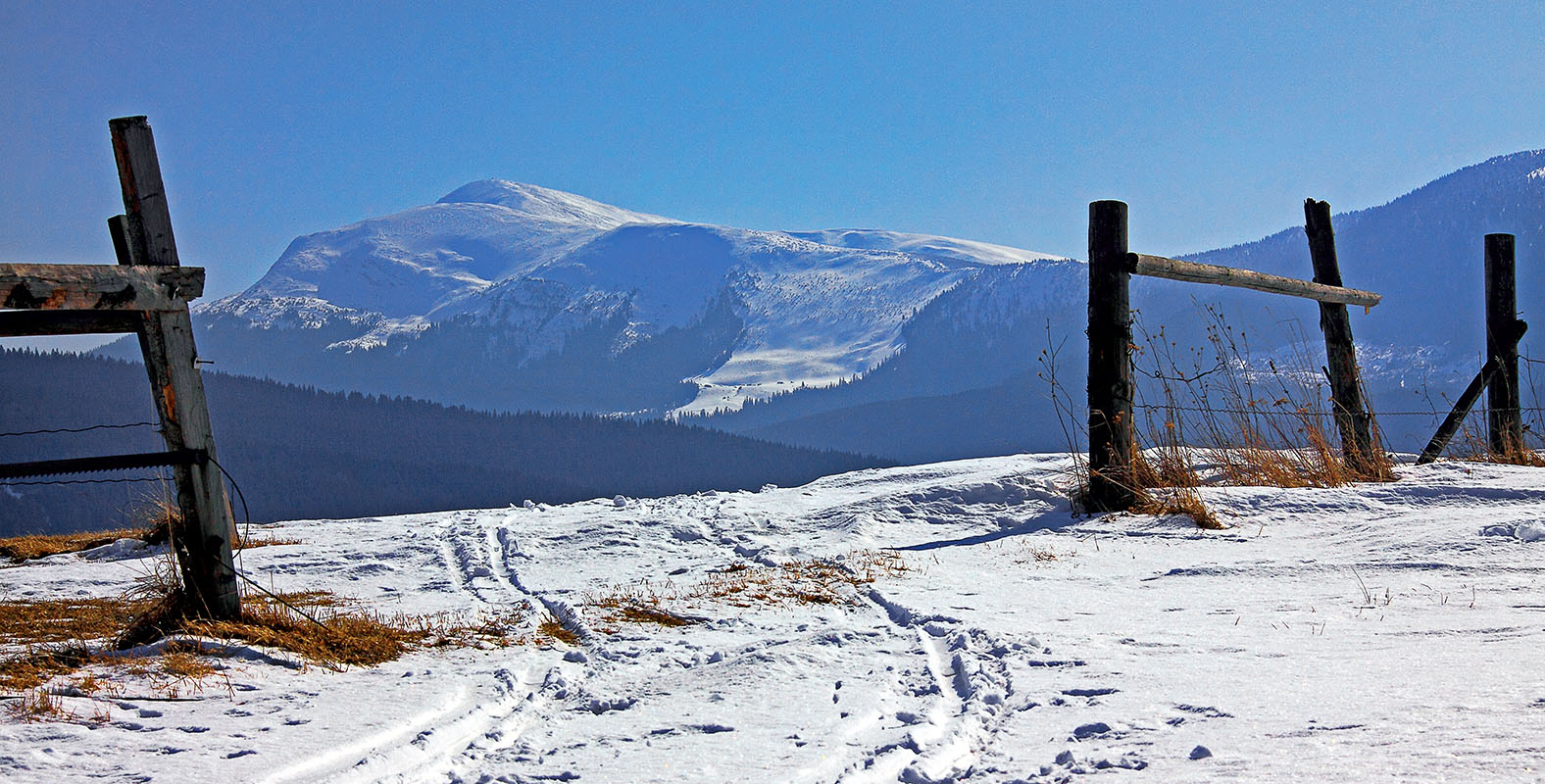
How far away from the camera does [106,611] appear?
5262 mm

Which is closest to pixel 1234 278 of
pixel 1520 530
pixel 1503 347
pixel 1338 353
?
pixel 1338 353

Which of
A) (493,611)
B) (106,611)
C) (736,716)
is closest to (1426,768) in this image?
(736,716)

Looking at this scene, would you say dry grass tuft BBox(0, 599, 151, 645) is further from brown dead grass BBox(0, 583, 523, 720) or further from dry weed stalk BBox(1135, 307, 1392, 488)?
dry weed stalk BBox(1135, 307, 1392, 488)

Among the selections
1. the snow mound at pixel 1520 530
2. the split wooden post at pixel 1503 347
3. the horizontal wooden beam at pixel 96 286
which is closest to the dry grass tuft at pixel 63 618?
the horizontal wooden beam at pixel 96 286

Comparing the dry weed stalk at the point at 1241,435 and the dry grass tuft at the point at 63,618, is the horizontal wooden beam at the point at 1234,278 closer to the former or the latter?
the dry weed stalk at the point at 1241,435

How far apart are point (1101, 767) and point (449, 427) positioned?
453 feet

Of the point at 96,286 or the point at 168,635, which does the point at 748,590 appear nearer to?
the point at 168,635

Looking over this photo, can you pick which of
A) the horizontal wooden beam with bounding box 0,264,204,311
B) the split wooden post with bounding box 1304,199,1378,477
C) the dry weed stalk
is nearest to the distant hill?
the split wooden post with bounding box 1304,199,1378,477

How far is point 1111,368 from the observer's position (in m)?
7.66

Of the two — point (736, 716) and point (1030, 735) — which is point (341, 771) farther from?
point (1030, 735)

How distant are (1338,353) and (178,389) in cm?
1000

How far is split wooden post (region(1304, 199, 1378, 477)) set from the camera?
8.62 m

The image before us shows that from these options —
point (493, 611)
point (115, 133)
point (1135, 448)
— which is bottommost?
point (493, 611)

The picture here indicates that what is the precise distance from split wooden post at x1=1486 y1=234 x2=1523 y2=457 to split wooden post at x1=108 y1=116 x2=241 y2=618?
1093 centimetres
